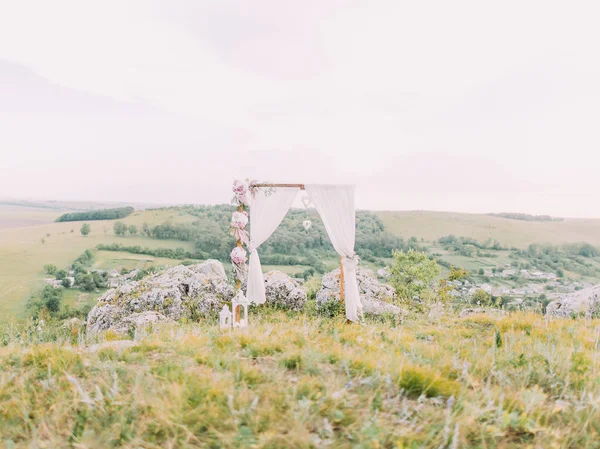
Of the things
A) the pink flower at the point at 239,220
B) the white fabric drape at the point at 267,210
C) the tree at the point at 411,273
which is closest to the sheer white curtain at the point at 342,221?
the white fabric drape at the point at 267,210

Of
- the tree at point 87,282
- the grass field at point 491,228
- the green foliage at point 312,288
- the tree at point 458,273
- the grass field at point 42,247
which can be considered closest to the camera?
the tree at point 458,273

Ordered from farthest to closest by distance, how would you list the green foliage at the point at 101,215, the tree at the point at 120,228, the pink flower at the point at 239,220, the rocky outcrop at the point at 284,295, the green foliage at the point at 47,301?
the green foliage at the point at 101,215 → the tree at the point at 120,228 → the green foliage at the point at 47,301 → the rocky outcrop at the point at 284,295 → the pink flower at the point at 239,220

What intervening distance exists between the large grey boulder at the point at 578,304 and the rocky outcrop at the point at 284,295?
19.0ft

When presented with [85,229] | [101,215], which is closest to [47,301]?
[85,229]

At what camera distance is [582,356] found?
2.82 m

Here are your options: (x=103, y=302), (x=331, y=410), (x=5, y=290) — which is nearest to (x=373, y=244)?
(x=103, y=302)

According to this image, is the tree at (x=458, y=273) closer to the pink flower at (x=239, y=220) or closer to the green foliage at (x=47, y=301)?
the pink flower at (x=239, y=220)

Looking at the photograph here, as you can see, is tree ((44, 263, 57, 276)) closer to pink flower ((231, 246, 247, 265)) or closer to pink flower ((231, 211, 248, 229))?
pink flower ((231, 246, 247, 265))

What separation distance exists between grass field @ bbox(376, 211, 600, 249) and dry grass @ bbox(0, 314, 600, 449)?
77.2 ft

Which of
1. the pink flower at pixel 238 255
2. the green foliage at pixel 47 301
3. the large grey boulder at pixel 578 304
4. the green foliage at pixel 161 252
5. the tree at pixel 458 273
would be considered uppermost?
the pink flower at pixel 238 255

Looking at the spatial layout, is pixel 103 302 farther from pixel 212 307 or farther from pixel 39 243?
pixel 39 243

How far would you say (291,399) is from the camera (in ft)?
6.61

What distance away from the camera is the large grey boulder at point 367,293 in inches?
332

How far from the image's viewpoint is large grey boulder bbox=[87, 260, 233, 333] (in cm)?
831
